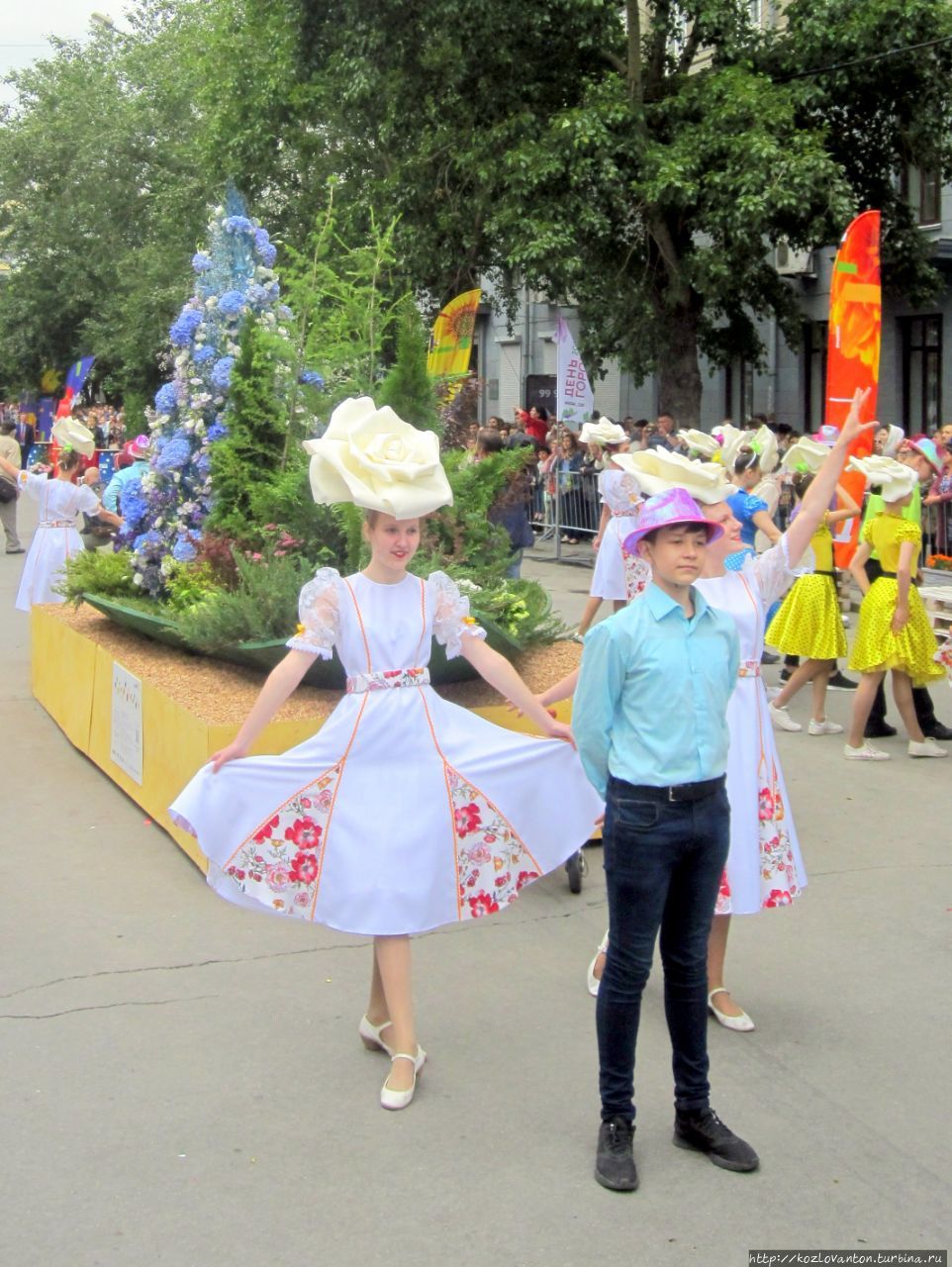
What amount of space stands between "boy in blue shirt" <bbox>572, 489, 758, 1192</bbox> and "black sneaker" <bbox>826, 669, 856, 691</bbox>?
25.4 feet

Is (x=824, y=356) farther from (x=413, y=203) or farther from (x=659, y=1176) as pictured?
(x=659, y=1176)

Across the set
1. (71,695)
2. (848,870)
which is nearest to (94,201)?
(71,695)

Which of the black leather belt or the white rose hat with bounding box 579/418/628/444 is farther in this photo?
the white rose hat with bounding box 579/418/628/444

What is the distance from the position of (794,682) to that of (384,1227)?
22.2 feet

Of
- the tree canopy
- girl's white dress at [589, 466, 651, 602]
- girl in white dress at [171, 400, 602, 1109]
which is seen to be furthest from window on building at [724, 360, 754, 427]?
girl in white dress at [171, 400, 602, 1109]

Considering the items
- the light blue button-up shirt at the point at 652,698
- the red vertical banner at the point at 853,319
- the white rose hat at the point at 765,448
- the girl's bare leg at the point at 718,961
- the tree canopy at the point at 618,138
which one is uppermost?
the tree canopy at the point at 618,138

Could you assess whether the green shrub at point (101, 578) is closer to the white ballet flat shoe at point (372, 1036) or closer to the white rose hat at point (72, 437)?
the white rose hat at point (72, 437)

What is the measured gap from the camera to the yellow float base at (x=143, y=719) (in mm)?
6688

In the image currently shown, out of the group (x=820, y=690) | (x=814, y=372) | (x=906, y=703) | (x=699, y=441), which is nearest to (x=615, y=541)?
(x=820, y=690)

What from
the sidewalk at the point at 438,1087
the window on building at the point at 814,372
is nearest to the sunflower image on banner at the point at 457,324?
the window on building at the point at 814,372

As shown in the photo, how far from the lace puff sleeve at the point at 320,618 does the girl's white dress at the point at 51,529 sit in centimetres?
775

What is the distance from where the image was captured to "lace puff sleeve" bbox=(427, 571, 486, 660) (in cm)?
476

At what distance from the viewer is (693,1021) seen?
4.08m

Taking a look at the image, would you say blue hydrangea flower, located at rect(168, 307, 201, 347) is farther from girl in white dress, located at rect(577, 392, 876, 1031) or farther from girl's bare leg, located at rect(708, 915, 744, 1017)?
girl's bare leg, located at rect(708, 915, 744, 1017)
